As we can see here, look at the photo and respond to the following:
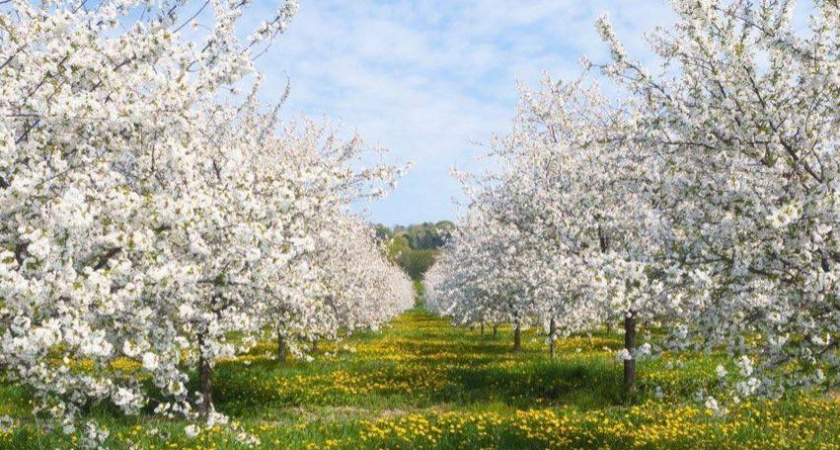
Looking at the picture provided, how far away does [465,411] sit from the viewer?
14.4 meters

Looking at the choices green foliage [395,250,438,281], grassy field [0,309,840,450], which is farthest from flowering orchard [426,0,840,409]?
green foliage [395,250,438,281]

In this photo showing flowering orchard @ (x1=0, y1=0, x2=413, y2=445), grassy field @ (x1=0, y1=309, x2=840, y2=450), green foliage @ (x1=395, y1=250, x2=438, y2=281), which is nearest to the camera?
flowering orchard @ (x1=0, y1=0, x2=413, y2=445)

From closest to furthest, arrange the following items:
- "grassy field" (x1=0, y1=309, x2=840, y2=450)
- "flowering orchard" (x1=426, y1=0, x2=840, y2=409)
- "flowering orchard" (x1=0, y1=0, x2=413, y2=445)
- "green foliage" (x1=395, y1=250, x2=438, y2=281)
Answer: "flowering orchard" (x1=0, y1=0, x2=413, y2=445), "flowering orchard" (x1=426, y1=0, x2=840, y2=409), "grassy field" (x1=0, y1=309, x2=840, y2=450), "green foliage" (x1=395, y1=250, x2=438, y2=281)

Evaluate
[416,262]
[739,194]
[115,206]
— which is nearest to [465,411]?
[739,194]

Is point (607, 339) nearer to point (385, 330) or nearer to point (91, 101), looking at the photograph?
point (385, 330)

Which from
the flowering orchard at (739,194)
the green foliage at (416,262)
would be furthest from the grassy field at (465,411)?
the green foliage at (416,262)

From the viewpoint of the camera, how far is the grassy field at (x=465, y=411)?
34.6ft

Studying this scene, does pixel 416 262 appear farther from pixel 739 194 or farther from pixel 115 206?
pixel 115 206

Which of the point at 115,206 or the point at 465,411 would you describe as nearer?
the point at 115,206

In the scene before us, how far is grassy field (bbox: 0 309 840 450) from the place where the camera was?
10.5 m

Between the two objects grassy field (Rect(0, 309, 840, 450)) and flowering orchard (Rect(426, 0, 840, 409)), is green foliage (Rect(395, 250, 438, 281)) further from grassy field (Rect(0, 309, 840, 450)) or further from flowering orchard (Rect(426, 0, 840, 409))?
flowering orchard (Rect(426, 0, 840, 409))

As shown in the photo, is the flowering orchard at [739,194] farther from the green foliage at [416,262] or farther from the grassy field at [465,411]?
the green foliage at [416,262]

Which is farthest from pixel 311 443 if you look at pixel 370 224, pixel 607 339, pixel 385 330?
pixel 385 330

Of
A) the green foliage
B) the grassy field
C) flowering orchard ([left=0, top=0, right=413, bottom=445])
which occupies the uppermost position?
the green foliage
